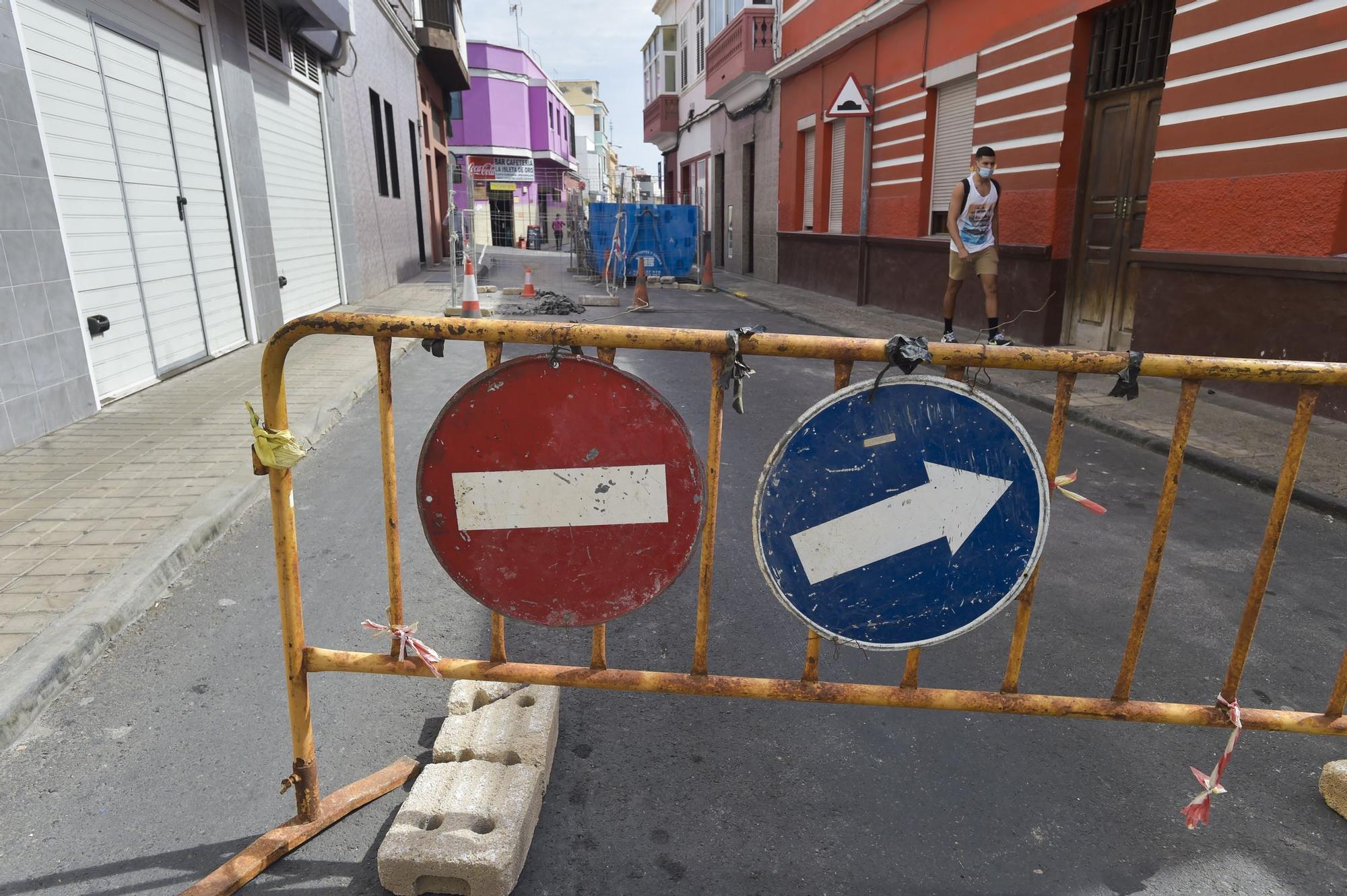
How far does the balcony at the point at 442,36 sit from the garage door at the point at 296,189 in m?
11.0

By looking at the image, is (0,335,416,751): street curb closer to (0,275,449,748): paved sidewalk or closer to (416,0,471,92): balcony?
(0,275,449,748): paved sidewalk

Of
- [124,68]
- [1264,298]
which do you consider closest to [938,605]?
[1264,298]

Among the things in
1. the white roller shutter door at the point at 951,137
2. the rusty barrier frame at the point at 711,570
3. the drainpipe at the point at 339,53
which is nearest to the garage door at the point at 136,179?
the drainpipe at the point at 339,53

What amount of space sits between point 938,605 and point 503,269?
77.6 ft

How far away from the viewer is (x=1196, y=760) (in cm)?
263

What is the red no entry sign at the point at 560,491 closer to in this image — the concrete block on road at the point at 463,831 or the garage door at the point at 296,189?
the concrete block on road at the point at 463,831

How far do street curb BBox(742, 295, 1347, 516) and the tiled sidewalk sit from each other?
4.79 m

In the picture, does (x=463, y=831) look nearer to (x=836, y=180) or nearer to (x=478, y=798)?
(x=478, y=798)

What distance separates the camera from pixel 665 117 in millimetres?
33406

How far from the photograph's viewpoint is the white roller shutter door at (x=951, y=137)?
12109 millimetres

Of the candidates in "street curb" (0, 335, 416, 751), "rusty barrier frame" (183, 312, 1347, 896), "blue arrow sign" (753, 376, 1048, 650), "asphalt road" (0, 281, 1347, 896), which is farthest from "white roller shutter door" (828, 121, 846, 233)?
"blue arrow sign" (753, 376, 1048, 650)

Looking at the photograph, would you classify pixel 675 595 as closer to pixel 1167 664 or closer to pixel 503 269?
pixel 1167 664

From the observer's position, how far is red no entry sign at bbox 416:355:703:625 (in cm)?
212

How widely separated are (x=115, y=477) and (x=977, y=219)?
27.1 feet
